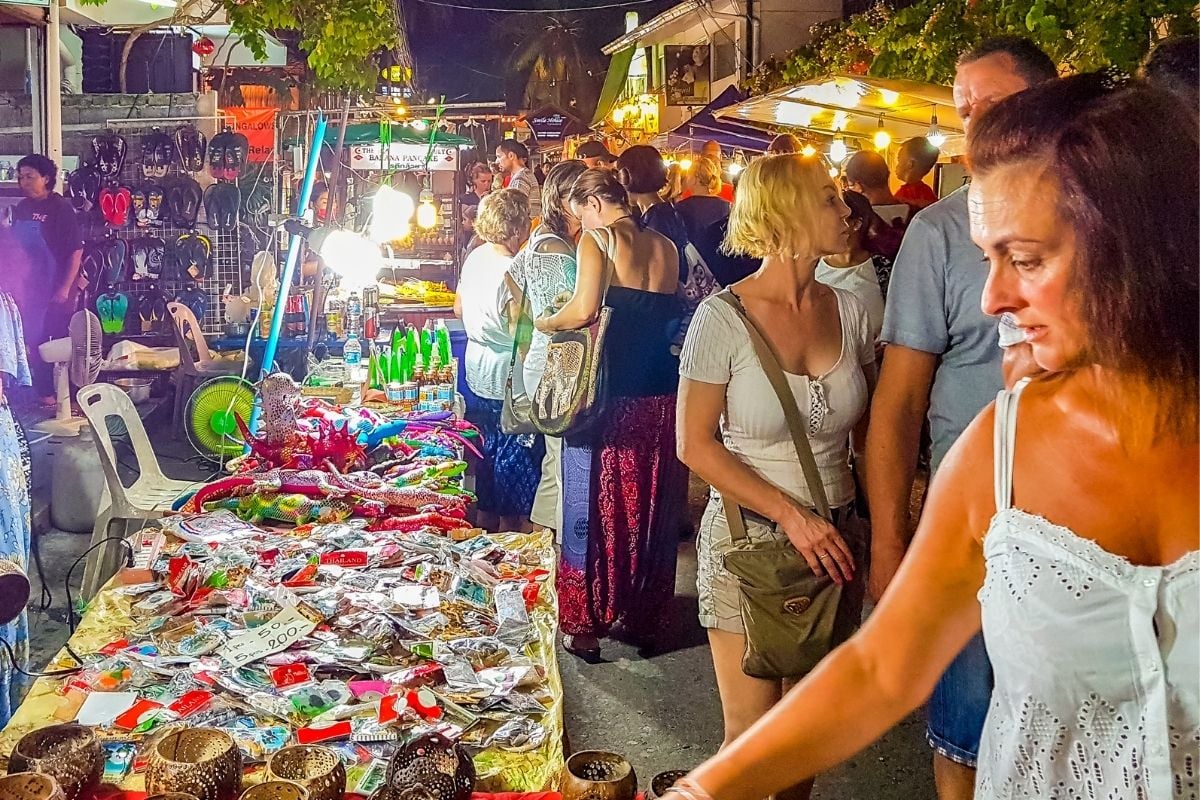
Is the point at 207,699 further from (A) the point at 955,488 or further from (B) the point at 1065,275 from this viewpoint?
(B) the point at 1065,275

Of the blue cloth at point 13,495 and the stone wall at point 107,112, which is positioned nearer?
the blue cloth at point 13,495

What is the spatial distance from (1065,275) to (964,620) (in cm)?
49

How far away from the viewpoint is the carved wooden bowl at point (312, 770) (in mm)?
1793

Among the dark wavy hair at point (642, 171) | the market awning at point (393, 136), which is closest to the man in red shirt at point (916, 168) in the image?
the dark wavy hair at point (642, 171)

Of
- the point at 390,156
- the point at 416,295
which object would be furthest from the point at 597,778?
the point at 416,295

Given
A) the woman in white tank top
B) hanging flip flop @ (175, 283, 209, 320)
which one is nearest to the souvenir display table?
the woman in white tank top

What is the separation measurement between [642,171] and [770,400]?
10.6ft

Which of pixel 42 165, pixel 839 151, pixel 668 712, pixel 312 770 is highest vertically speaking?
pixel 839 151

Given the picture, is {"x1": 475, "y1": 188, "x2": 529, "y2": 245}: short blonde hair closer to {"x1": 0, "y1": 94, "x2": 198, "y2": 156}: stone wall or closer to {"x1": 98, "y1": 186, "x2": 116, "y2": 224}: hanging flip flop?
{"x1": 98, "y1": 186, "x2": 116, "y2": 224}: hanging flip flop

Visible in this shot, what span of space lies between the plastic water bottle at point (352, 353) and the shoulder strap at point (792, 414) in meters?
4.51

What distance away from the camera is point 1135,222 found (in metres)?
1.18

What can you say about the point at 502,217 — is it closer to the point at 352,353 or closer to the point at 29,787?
the point at 352,353

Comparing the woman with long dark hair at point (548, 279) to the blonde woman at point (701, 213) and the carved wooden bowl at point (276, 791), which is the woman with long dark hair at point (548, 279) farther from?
the carved wooden bowl at point (276, 791)

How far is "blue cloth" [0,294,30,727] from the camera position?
3.63 metres
